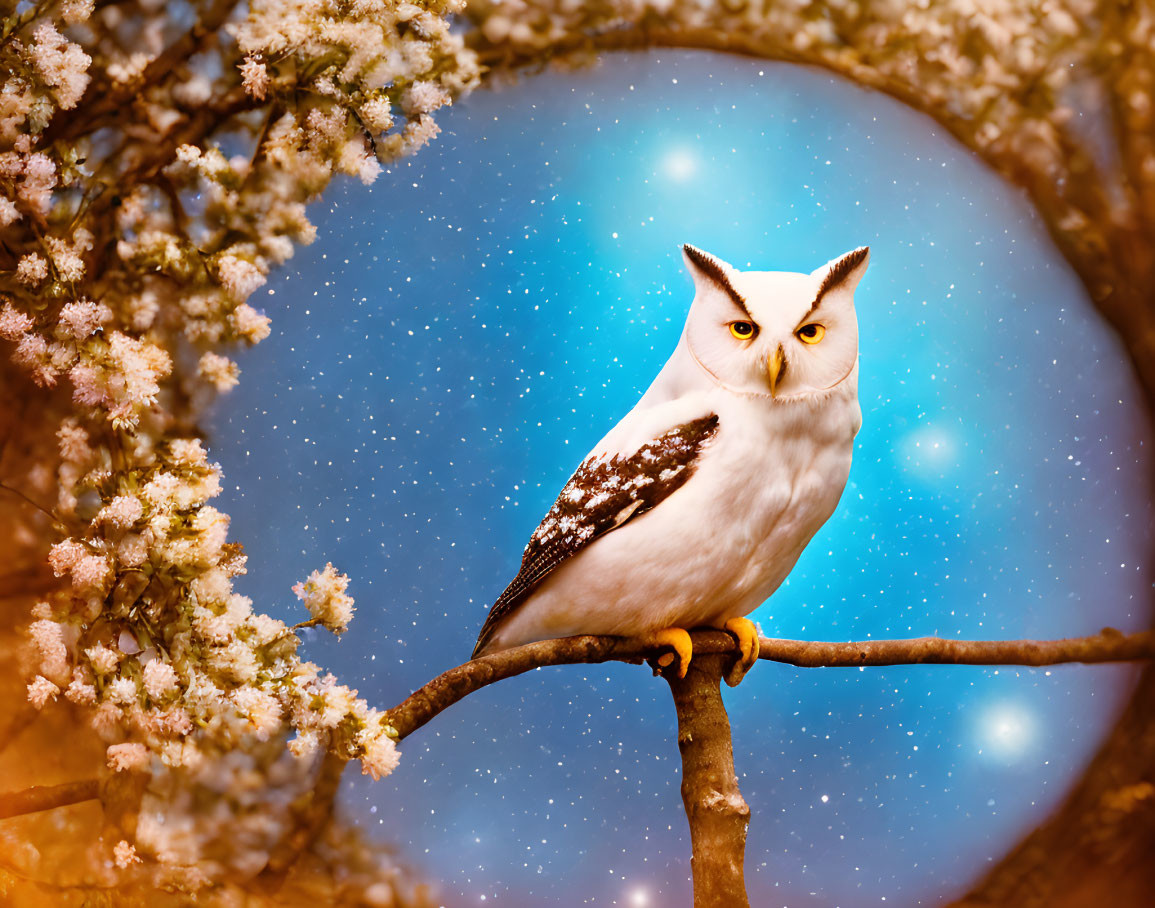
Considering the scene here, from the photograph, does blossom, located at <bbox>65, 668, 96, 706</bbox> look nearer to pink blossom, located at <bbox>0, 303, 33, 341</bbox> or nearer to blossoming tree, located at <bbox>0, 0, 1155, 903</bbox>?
blossoming tree, located at <bbox>0, 0, 1155, 903</bbox>

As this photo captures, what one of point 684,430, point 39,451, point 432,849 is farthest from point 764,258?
point 39,451

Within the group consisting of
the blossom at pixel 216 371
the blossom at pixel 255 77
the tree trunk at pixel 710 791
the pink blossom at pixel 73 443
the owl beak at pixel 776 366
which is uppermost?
→ the blossom at pixel 255 77

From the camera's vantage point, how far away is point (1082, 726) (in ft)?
4.14

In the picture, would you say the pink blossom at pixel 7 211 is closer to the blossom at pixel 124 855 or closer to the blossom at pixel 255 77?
the blossom at pixel 255 77

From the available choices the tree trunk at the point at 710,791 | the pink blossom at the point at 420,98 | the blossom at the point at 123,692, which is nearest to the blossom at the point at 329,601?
the blossom at the point at 123,692

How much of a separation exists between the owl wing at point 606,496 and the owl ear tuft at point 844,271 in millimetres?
218

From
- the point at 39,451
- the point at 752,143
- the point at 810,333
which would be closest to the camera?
the point at 810,333

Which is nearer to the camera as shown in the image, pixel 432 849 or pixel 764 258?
pixel 432 849

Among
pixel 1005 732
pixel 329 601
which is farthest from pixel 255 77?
pixel 1005 732

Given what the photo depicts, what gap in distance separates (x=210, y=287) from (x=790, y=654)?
3.15ft

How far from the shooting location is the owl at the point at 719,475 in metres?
1.04

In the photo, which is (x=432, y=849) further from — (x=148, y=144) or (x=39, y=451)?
(x=148, y=144)

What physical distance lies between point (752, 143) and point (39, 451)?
44.3 inches

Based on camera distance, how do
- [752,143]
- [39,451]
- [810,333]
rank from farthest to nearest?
[752,143]
[39,451]
[810,333]
